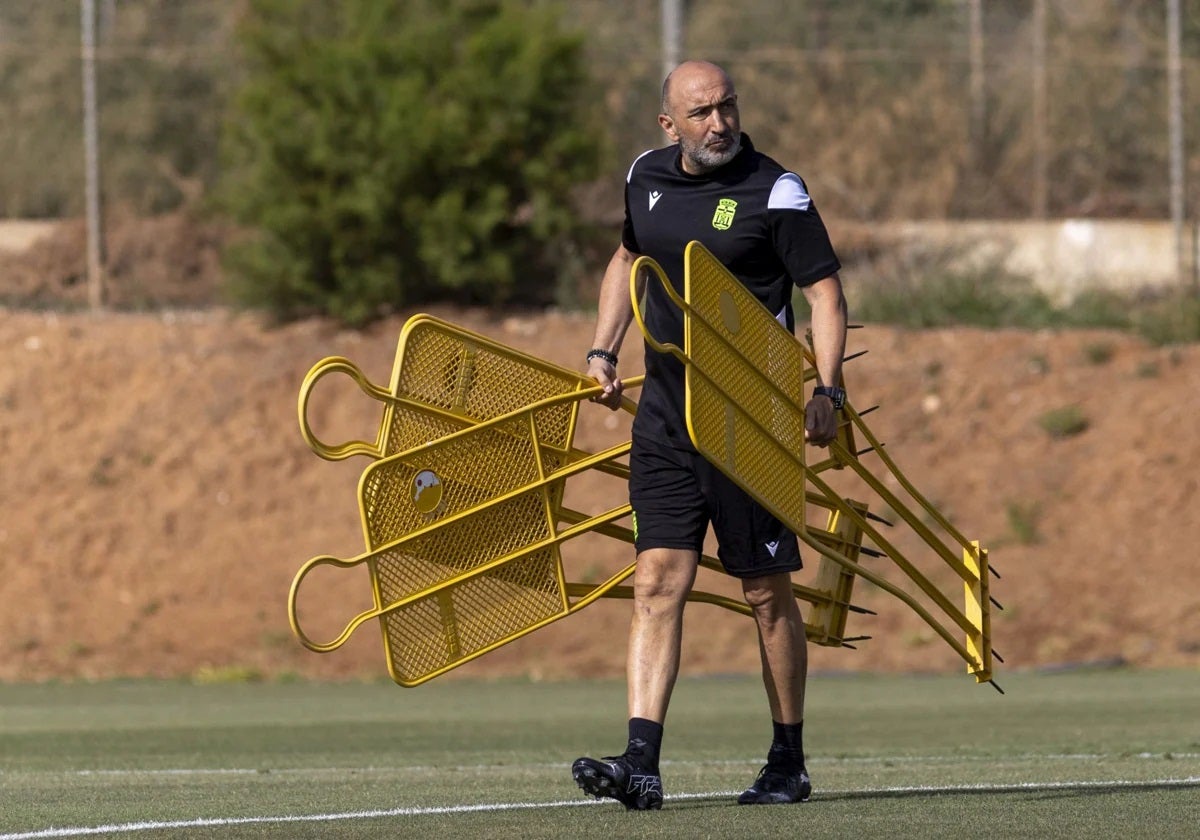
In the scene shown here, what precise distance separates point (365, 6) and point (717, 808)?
23003 millimetres

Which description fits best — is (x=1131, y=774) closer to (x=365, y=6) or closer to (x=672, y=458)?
(x=672, y=458)

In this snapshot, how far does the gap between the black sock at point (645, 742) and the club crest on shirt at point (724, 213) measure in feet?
5.16

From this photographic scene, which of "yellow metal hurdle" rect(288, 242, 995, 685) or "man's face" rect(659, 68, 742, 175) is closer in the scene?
"yellow metal hurdle" rect(288, 242, 995, 685)

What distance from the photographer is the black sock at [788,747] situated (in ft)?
20.9

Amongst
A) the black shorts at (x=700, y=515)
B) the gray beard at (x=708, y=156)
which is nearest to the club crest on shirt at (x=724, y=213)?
the gray beard at (x=708, y=156)

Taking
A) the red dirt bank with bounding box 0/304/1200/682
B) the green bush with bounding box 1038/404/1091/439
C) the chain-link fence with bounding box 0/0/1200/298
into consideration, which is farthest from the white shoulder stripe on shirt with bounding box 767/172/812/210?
the chain-link fence with bounding box 0/0/1200/298

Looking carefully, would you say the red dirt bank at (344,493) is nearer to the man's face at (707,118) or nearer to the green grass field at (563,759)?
the green grass field at (563,759)

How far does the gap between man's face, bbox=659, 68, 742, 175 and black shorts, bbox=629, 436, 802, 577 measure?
3.04 feet

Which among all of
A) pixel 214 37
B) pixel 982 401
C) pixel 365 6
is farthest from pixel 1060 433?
pixel 214 37

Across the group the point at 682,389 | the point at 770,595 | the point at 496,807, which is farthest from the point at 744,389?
the point at 496,807

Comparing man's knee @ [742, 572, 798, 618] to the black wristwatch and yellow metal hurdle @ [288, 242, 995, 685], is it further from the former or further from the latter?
the black wristwatch

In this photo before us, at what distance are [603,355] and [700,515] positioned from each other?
2.29 feet

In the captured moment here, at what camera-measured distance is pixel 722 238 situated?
20.5 feet

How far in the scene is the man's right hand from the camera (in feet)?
21.2
